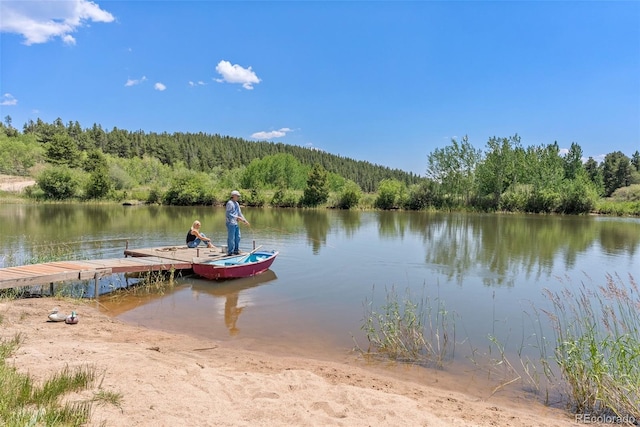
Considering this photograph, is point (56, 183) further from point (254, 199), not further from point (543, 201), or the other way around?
point (543, 201)

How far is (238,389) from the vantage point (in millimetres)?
5059

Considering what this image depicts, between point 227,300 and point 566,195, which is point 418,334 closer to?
point 227,300

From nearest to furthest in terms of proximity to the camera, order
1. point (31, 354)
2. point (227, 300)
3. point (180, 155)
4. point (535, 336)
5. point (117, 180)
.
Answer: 1. point (31, 354)
2. point (535, 336)
3. point (227, 300)
4. point (117, 180)
5. point (180, 155)

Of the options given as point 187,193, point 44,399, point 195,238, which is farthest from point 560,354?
point 187,193

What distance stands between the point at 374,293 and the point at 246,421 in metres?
Result: 8.08

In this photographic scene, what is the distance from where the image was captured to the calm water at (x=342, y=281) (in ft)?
28.6

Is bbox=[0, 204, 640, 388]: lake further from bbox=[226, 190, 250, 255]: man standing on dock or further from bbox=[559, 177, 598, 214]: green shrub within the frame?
bbox=[559, 177, 598, 214]: green shrub

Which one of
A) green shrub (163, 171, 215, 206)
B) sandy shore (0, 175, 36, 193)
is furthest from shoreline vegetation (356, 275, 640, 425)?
sandy shore (0, 175, 36, 193)

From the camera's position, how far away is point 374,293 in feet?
39.0

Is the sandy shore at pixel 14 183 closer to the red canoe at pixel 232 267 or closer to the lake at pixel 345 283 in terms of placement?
the lake at pixel 345 283

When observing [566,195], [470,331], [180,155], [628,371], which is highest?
[180,155]

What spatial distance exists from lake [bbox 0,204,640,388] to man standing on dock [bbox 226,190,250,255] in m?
1.54

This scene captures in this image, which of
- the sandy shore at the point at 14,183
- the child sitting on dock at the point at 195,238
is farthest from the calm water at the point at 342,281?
the sandy shore at the point at 14,183

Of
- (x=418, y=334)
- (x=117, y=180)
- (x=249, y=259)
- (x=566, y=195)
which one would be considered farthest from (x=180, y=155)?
(x=418, y=334)
